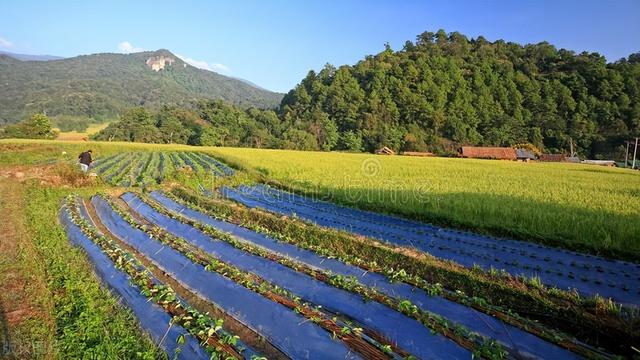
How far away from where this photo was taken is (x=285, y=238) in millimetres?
9289

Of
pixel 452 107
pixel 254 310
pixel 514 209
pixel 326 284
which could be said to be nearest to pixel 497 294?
pixel 326 284

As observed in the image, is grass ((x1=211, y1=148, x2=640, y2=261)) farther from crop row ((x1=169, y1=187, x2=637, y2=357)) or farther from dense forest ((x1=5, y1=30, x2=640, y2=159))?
dense forest ((x1=5, y1=30, x2=640, y2=159))

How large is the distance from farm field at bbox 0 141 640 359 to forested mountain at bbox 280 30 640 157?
6858 centimetres

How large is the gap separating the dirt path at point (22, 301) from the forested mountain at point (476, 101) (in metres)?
72.2

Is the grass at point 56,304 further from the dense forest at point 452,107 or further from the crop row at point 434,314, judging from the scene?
the dense forest at point 452,107

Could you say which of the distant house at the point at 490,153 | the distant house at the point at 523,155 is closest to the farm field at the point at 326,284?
the distant house at the point at 490,153

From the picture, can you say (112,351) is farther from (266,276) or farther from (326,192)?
(326,192)

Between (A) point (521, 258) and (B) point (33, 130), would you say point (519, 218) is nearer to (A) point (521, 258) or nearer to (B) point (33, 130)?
(A) point (521, 258)

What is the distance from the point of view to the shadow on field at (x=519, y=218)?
8.84 m

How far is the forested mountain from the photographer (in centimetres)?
7562

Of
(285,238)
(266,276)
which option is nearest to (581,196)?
(285,238)

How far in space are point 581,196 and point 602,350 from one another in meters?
12.1

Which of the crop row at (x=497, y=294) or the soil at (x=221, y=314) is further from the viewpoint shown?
the crop row at (x=497, y=294)

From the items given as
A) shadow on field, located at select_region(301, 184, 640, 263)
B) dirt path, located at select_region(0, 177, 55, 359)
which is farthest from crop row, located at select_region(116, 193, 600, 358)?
shadow on field, located at select_region(301, 184, 640, 263)
